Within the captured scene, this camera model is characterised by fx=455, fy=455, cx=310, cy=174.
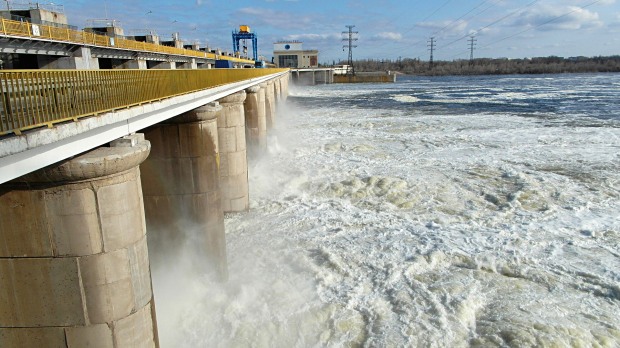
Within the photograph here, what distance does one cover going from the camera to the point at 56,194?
675 centimetres

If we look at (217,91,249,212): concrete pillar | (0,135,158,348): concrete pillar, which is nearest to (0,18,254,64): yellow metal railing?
(217,91,249,212): concrete pillar

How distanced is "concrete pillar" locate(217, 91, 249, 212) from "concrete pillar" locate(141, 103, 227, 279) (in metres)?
4.58

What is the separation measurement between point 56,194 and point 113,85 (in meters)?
2.36

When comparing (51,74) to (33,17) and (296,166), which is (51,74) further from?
(33,17)

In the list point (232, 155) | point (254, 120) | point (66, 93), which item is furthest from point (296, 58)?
point (66, 93)

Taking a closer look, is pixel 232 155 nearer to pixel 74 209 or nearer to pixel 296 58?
pixel 74 209

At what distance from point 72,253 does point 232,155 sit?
477 inches

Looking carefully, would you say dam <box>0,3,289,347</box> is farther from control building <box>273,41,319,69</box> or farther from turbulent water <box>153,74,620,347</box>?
control building <box>273,41,319,69</box>

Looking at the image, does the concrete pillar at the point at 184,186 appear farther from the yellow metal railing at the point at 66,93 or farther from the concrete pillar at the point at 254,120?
the concrete pillar at the point at 254,120

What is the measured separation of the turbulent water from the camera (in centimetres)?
1091

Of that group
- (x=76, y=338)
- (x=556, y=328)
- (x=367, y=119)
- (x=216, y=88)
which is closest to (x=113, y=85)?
(x=76, y=338)

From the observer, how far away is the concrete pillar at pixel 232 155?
60.7 feet

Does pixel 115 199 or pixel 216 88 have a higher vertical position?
pixel 216 88

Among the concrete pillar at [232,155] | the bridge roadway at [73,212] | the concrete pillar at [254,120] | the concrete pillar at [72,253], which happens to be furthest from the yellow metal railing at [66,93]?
the concrete pillar at [254,120]
